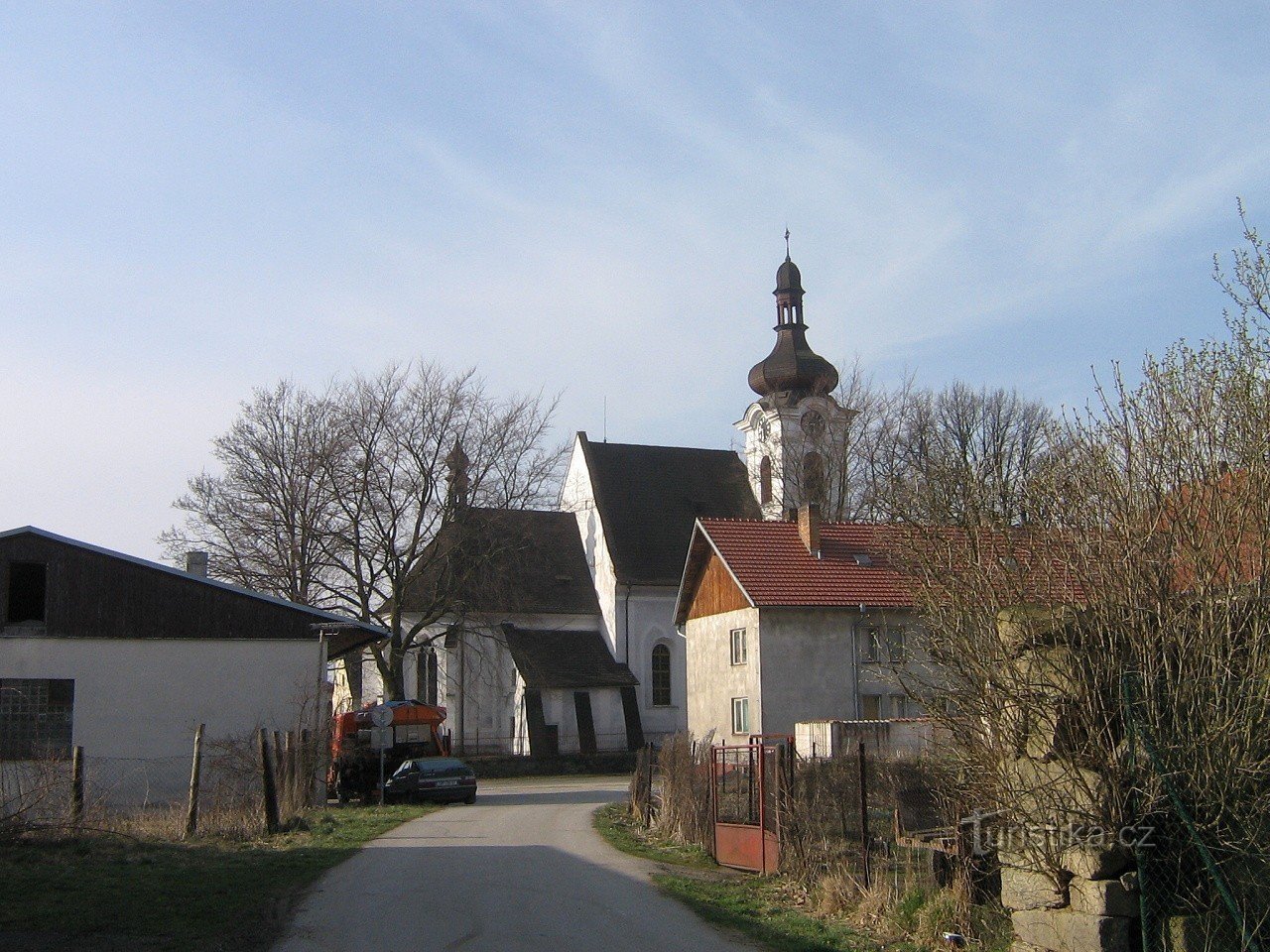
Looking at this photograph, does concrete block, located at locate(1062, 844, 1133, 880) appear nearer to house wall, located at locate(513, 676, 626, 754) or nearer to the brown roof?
the brown roof

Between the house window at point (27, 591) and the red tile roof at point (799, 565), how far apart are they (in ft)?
55.1

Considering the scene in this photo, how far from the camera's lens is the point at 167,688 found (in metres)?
26.5

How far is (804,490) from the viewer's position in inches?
2044

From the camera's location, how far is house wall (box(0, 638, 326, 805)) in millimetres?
25922

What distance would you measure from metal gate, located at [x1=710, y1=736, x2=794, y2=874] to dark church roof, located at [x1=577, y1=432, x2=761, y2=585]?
31.0m

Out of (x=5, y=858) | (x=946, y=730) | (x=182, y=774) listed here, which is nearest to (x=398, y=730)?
(x=182, y=774)

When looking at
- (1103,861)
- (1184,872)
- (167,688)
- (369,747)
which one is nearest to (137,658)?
(167,688)

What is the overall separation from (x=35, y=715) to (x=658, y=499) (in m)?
30.4

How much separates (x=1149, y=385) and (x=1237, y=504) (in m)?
0.99

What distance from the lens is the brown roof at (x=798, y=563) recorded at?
1303 inches

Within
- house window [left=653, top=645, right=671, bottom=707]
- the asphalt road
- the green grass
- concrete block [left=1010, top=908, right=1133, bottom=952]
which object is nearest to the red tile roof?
the asphalt road

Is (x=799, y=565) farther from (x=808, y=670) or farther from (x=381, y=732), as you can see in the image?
(x=381, y=732)

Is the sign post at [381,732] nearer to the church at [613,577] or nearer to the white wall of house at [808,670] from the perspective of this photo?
the white wall of house at [808,670]

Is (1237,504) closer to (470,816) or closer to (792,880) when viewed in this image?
(792,880)
